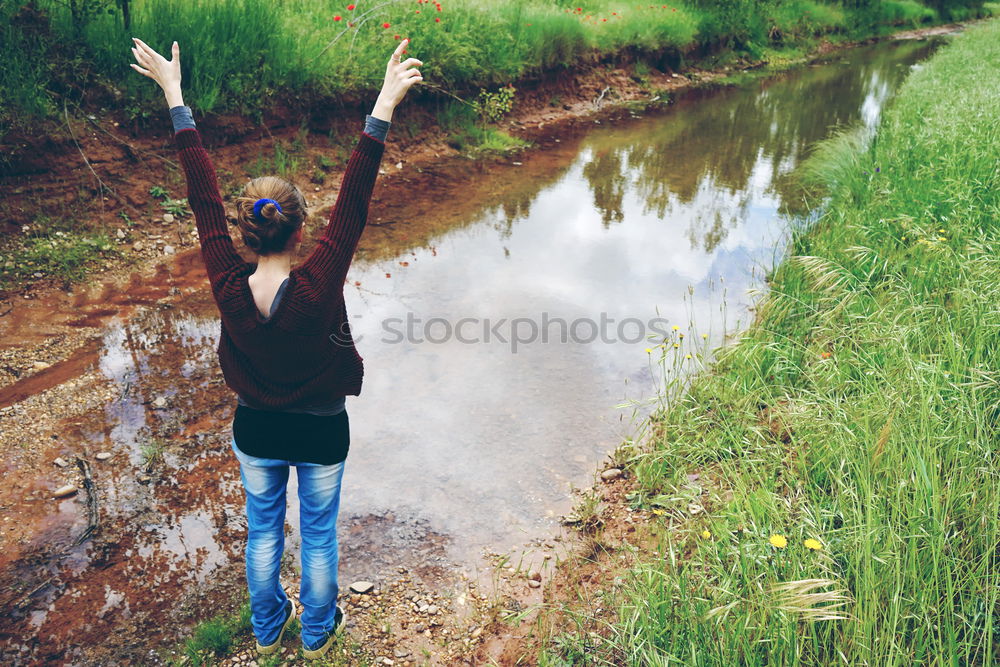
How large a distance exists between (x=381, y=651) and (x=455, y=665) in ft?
1.06

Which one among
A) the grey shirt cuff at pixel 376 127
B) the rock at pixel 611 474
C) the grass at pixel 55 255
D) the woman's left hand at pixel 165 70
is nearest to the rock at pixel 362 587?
the rock at pixel 611 474

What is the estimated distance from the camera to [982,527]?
241 centimetres

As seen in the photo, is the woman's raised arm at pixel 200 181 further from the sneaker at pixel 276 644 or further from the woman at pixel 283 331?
the sneaker at pixel 276 644

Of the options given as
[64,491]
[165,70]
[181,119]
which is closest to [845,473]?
[181,119]

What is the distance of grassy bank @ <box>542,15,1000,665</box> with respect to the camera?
2207 millimetres

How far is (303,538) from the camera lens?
2627 mm

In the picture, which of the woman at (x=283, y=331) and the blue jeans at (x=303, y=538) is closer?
the woman at (x=283, y=331)

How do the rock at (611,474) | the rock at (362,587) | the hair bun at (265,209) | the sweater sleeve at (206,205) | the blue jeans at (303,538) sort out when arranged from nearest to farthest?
the hair bun at (265,209)
the sweater sleeve at (206,205)
the blue jeans at (303,538)
the rock at (362,587)
the rock at (611,474)

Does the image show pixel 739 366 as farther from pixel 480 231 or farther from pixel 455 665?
pixel 480 231

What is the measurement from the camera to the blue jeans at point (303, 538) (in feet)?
8.21

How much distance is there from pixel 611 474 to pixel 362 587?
159 centimetres

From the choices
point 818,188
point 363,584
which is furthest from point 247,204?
point 818,188

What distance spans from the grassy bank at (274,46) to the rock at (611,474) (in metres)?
4.98

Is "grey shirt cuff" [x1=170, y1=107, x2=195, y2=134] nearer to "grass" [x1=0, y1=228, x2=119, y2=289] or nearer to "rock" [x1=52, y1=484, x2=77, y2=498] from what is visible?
"rock" [x1=52, y1=484, x2=77, y2=498]
